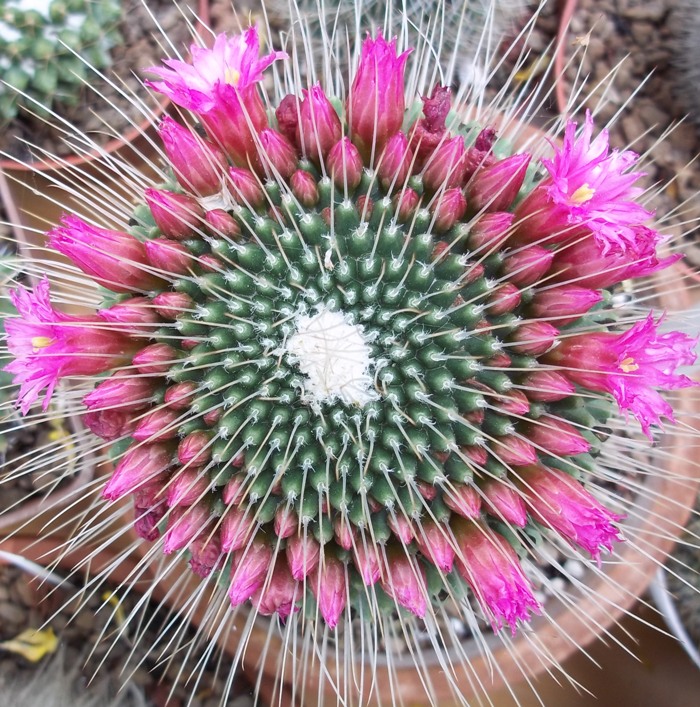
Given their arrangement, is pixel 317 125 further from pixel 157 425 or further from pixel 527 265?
pixel 157 425

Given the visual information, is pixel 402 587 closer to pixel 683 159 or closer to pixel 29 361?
pixel 29 361

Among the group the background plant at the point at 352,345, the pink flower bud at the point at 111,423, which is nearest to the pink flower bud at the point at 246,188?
the background plant at the point at 352,345

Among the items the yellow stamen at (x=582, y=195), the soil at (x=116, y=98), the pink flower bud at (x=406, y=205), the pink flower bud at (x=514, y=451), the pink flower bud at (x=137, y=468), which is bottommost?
the pink flower bud at (x=514, y=451)

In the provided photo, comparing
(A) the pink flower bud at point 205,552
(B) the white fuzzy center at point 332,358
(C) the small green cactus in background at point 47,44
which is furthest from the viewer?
(C) the small green cactus in background at point 47,44

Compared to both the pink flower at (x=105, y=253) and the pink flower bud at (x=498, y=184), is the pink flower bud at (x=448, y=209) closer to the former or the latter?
the pink flower bud at (x=498, y=184)

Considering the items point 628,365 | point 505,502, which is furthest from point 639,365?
point 505,502

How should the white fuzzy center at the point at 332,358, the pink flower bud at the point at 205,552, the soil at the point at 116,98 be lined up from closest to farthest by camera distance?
the white fuzzy center at the point at 332,358 → the pink flower bud at the point at 205,552 → the soil at the point at 116,98
